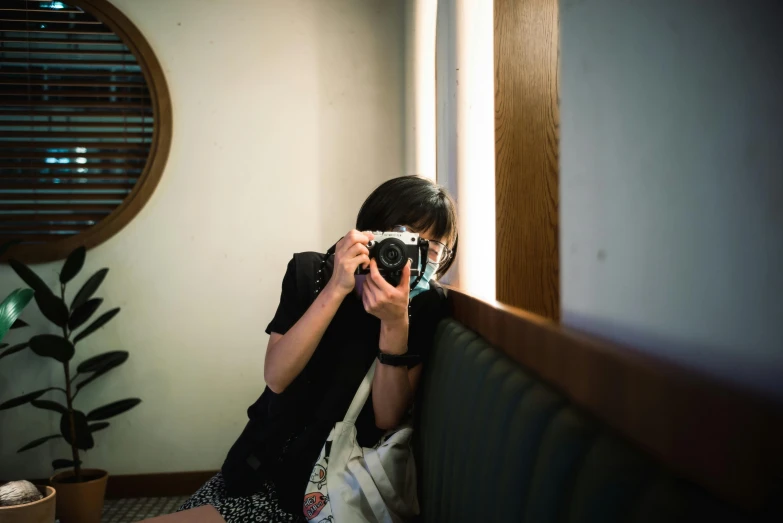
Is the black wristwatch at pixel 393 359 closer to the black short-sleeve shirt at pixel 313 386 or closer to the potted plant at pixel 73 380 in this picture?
the black short-sleeve shirt at pixel 313 386

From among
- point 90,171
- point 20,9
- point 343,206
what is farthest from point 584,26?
point 20,9

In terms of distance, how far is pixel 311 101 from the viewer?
101 inches

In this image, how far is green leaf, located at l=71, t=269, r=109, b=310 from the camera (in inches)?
90.1

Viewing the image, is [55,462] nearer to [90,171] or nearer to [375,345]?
[90,171]

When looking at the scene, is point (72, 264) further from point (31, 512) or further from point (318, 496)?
point (318, 496)

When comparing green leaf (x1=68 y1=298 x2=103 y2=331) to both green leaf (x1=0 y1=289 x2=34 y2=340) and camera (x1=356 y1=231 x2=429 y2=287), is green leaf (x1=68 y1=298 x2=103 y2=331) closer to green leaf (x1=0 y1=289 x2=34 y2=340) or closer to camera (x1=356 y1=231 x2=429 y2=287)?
green leaf (x1=0 y1=289 x2=34 y2=340)

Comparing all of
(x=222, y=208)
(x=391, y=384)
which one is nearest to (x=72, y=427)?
(x=222, y=208)

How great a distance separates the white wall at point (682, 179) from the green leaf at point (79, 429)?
2.13 metres

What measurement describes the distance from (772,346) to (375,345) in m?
0.94

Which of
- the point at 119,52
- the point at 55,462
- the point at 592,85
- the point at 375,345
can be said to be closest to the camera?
the point at 592,85

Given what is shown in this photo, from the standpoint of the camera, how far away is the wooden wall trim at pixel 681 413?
13.0 inches

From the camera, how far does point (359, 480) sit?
3.40 feet

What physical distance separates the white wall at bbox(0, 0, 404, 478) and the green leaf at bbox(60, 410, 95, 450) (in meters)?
0.23

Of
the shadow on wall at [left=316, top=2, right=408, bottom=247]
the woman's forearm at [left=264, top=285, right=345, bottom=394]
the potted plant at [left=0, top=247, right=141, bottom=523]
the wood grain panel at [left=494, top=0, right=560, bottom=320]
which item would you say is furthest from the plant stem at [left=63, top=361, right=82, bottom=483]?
the wood grain panel at [left=494, top=0, right=560, bottom=320]
